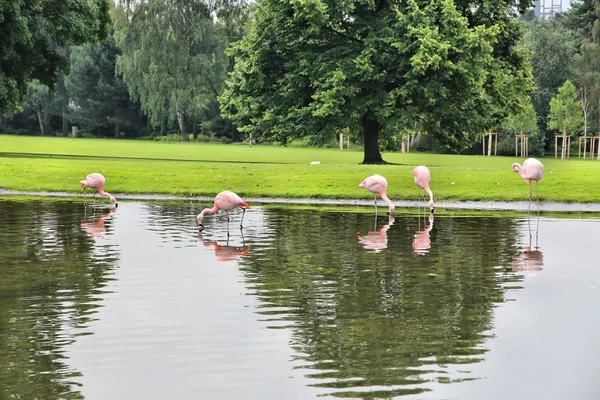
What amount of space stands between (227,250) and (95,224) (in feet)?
18.3

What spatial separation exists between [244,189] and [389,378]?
23.5 m

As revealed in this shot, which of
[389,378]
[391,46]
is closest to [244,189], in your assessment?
[391,46]

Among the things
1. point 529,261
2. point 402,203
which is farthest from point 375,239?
point 402,203

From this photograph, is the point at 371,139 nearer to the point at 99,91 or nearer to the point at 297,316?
the point at 297,316

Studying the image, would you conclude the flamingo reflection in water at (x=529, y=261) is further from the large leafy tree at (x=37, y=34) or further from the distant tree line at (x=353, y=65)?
the large leafy tree at (x=37, y=34)

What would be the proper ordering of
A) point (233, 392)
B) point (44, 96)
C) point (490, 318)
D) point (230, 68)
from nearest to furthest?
point (233, 392) < point (490, 318) < point (230, 68) < point (44, 96)

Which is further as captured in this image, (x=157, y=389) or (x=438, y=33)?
(x=438, y=33)

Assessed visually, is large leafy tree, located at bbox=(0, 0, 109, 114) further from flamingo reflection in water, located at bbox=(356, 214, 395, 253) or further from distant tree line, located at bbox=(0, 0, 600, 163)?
flamingo reflection in water, located at bbox=(356, 214, 395, 253)

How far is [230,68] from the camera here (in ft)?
287

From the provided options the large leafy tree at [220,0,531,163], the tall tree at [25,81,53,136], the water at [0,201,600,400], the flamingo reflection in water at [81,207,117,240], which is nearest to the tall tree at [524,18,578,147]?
the large leafy tree at [220,0,531,163]

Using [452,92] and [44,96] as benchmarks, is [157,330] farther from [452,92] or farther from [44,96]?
[44,96]

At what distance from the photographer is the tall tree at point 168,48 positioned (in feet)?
235

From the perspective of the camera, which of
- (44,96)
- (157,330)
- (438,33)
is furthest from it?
(44,96)

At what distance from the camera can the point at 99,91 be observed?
324ft
